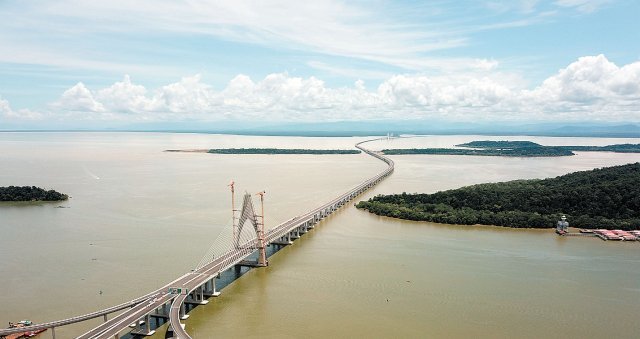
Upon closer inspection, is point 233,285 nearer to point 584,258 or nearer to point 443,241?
point 443,241

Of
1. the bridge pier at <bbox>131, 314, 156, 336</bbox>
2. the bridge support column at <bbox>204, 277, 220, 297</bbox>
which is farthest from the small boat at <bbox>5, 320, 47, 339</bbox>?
the bridge support column at <bbox>204, 277, 220, 297</bbox>

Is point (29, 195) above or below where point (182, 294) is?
above

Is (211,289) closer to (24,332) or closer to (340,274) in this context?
(340,274)

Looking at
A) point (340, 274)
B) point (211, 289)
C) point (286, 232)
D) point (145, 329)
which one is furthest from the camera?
point (286, 232)

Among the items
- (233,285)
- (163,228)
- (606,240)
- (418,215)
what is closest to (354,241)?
(418,215)

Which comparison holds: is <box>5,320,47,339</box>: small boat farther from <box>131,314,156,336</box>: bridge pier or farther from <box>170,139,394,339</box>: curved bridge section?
<box>170,139,394,339</box>: curved bridge section

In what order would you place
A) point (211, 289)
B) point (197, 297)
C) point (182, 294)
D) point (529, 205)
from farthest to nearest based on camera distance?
point (529, 205) → point (211, 289) → point (197, 297) → point (182, 294)

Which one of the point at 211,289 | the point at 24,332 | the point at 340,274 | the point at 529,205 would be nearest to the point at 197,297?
the point at 211,289

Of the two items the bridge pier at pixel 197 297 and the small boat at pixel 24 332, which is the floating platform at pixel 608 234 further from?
the small boat at pixel 24 332
